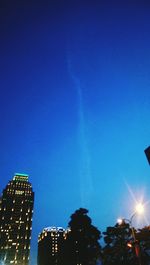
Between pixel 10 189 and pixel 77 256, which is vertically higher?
pixel 10 189

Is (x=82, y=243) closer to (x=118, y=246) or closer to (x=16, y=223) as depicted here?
(x=118, y=246)

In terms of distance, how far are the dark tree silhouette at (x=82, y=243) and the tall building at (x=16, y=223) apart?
142 meters

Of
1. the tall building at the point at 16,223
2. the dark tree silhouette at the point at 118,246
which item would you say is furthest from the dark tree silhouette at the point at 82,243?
the tall building at the point at 16,223

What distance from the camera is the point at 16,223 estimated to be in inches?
7067

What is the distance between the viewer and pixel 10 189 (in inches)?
7589

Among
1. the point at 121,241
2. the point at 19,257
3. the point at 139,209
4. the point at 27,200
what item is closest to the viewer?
the point at 139,209

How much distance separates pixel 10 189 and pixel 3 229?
95.1 feet

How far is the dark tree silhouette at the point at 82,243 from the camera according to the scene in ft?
124

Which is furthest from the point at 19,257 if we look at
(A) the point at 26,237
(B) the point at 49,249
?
(B) the point at 49,249

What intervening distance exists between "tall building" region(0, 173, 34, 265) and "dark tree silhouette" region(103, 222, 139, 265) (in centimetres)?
14266

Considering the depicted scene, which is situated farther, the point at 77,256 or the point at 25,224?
the point at 25,224

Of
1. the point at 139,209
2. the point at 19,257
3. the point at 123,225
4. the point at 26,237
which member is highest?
the point at 26,237

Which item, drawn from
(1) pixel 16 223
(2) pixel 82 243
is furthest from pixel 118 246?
(1) pixel 16 223

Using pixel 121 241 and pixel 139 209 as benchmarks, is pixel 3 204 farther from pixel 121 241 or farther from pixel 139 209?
pixel 139 209
